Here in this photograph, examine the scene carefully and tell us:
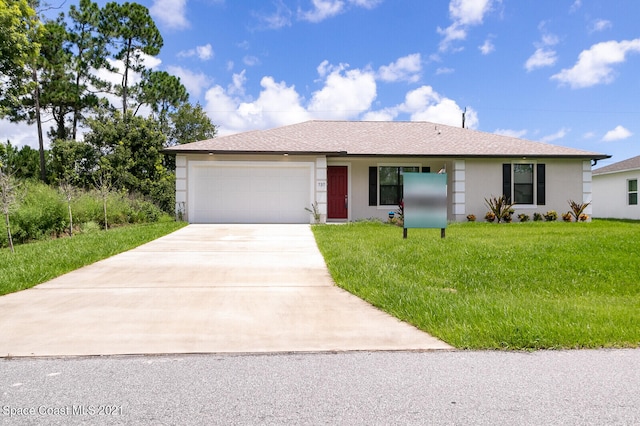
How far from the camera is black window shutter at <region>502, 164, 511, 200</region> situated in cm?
1852

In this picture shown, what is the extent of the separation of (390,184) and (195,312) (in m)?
14.5

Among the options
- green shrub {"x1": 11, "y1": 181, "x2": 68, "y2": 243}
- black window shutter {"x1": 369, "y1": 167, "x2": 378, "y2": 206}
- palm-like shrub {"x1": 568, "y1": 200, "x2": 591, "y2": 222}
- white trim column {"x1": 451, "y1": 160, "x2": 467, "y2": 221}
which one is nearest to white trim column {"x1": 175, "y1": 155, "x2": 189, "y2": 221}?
green shrub {"x1": 11, "y1": 181, "x2": 68, "y2": 243}

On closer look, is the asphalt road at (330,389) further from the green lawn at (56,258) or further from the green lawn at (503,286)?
the green lawn at (56,258)

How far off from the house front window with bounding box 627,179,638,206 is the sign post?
17.7m

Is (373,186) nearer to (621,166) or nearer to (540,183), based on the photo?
(540,183)

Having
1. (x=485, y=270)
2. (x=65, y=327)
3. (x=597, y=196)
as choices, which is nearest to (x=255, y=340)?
(x=65, y=327)

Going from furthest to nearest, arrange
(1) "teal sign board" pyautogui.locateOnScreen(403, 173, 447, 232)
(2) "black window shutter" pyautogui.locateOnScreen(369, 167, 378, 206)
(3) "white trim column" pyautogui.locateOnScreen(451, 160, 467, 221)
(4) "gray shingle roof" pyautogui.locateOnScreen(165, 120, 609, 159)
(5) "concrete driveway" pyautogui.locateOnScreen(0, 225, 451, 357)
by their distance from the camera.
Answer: (2) "black window shutter" pyautogui.locateOnScreen(369, 167, 378, 206) → (3) "white trim column" pyautogui.locateOnScreen(451, 160, 467, 221) → (4) "gray shingle roof" pyautogui.locateOnScreen(165, 120, 609, 159) → (1) "teal sign board" pyautogui.locateOnScreen(403, 173, 447, 232) → (5) "concrete driveway" pyautogui.locateOnScreen(0, 225, 451, 357)

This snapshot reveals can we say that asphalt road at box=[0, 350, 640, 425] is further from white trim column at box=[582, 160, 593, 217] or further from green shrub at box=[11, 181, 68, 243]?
white trim column at box=[582, 160, 593, 217]

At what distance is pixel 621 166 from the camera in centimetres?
2442

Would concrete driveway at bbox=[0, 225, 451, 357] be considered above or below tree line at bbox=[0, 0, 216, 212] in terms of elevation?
below

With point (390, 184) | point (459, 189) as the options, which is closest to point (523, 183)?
point (459, 189)

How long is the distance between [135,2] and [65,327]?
3069cm

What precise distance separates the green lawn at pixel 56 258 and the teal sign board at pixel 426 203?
7.07 m

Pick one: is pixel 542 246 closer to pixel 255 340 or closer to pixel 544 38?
pixel 255 340
